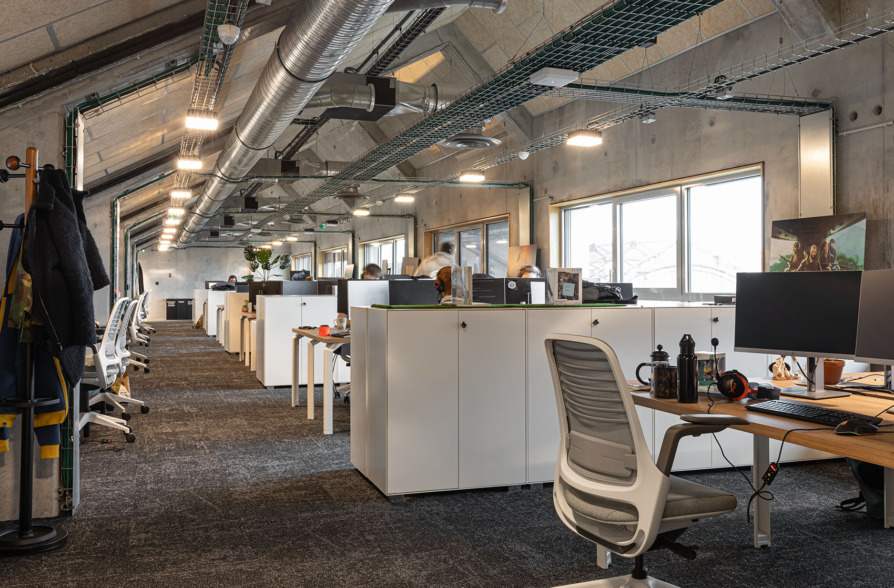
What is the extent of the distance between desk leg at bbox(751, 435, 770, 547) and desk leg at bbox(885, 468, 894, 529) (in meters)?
0.69

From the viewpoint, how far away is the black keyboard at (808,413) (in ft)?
7.39

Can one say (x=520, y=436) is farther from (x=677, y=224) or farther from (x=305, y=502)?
(x=677, y=224)

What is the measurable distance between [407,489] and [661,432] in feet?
5.28

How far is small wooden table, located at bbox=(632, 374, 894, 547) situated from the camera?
1.95 meters

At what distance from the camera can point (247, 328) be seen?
1008cm

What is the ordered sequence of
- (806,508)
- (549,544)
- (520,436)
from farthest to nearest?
(520,436), (806,508), (549,544)

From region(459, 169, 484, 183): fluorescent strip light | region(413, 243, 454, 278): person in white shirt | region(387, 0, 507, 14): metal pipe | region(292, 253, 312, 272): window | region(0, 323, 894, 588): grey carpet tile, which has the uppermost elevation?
region(387, 0, 507, 14): metal pipe

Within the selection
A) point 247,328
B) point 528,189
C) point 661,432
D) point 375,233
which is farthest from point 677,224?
point 375,233

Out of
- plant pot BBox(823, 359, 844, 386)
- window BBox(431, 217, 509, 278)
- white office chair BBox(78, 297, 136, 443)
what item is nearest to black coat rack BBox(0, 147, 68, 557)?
white office chair BBox(78, 297, 136, 443)

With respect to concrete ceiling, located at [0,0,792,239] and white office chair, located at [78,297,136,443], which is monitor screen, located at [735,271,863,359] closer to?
concrete ceiling, located at [0,0,792,239]

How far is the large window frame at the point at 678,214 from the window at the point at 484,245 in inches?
89.7

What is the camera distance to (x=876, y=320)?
2.56m

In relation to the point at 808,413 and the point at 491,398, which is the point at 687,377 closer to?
the point at 808,413

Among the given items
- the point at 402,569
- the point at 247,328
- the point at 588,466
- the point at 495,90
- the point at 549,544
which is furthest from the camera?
the point at 247,328
